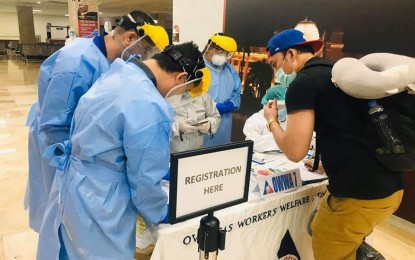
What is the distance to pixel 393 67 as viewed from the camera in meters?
1.07

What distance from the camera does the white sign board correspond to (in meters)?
0.84

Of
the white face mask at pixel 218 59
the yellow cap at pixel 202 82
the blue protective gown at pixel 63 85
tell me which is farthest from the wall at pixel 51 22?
the yellow cap at pixel 202 82

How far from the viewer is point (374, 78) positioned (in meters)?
1.02

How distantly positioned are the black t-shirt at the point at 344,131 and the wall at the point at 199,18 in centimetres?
330

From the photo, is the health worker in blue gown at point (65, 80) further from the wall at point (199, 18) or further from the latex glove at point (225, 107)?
the wall at point (199, 18)

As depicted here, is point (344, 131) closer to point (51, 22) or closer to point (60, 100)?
point (60, 100)

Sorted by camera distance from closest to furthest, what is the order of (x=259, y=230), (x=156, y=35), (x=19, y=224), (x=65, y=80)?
1. (x=259, y=230)
2. (x=65, y=80)
3. (x=156, y=35)
4. (x=19, y=224)

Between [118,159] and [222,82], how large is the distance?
198cm

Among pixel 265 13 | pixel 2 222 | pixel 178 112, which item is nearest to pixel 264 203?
pixel 178 112

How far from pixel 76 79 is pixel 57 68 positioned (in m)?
0.12

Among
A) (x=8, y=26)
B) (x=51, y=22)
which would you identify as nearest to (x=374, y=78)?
(x=51, y=22)

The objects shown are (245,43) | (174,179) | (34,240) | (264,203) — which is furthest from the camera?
(245,43)

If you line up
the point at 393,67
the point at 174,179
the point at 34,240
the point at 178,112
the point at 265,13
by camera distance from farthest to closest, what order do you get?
the point at 265,13, the point at 34,240, the point at 178,112, the point at 393,67, the point at 174,179

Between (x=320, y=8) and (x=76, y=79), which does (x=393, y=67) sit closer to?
(x=76, y=79)
